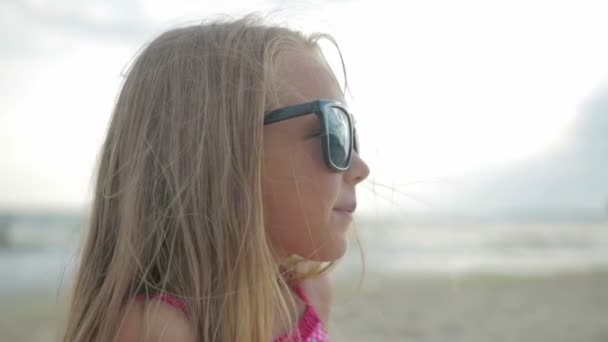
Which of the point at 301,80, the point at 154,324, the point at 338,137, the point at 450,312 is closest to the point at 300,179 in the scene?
the point at 338,137

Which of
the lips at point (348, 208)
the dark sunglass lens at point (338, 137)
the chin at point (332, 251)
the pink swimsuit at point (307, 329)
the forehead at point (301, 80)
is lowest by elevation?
the pink swimsuit at point (307, 329)

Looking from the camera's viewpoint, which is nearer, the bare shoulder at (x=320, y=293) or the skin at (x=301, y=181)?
the skin at (x=301, y=181)

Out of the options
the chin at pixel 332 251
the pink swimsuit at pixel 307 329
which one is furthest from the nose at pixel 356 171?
the pink swimsuit at pixel 307 329

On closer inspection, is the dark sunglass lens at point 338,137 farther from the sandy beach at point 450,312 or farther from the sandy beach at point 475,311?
the sandy beach at point 475,311

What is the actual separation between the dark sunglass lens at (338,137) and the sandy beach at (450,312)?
110 inches

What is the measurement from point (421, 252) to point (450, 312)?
870cm

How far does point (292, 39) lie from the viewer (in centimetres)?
189

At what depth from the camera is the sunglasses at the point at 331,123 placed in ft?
5.59

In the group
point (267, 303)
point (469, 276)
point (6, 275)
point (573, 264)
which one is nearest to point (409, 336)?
point (267, 303)

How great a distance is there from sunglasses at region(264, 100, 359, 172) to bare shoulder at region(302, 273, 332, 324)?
0.70 m

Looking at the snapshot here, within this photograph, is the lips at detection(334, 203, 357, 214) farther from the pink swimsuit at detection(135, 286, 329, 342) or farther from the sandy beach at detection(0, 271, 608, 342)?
the sandy beach at detection(0, 271, 608, 342)

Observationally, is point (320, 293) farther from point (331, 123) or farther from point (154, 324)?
point (154, 324)

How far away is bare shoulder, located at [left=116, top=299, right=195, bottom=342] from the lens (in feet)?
4.60

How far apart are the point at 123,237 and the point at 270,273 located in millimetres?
438
